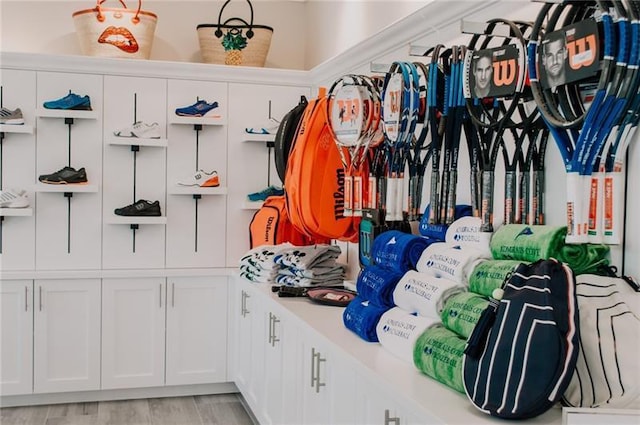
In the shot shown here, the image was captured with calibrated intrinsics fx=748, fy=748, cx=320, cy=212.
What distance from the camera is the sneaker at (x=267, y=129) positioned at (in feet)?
14.8

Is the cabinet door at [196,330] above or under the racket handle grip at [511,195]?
under

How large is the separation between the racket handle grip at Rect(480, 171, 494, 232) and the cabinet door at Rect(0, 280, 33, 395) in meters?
2.94

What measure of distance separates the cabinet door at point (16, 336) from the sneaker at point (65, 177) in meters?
0.57

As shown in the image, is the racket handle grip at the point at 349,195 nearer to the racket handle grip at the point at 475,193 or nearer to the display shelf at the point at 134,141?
the racket handle grip at the point at 475,193

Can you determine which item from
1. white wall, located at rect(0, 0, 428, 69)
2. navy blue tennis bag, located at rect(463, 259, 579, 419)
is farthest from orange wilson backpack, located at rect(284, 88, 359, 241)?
navy blue tennis bag, located at rect(463, 259, 579, 419)

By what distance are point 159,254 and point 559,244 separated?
10.1ft

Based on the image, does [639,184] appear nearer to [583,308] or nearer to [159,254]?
[583,308]

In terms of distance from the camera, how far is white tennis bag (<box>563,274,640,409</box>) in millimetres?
1473

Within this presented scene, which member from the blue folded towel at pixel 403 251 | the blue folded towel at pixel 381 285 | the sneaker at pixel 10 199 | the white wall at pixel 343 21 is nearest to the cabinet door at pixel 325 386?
the blue folded towel at pixel 381 285

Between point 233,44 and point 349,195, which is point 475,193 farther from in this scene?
point 233,44

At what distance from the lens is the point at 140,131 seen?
14.0 ft

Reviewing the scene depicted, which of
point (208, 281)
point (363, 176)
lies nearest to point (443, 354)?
point (363, 176)

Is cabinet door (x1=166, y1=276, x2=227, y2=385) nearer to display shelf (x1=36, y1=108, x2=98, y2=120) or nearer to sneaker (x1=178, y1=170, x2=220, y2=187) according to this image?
sneaker (x1=178, y1=170, x2=220, y2=187)

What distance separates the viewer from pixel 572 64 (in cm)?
165
